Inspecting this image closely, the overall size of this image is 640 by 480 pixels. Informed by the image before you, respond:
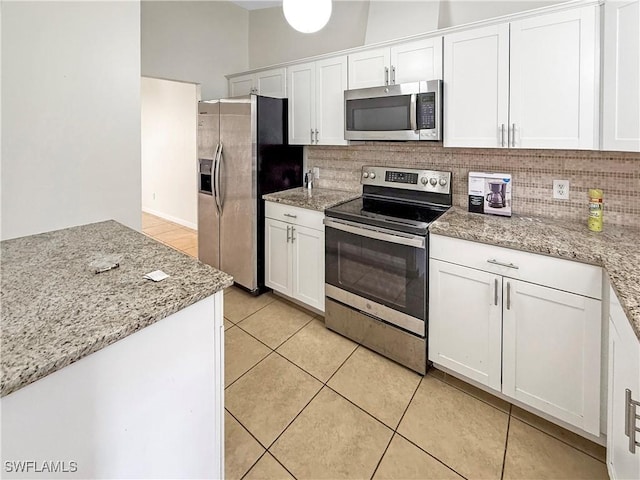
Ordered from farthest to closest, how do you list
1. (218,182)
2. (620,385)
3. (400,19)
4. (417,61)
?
(218,182) → (400,19) → (417,61) → (620,385)

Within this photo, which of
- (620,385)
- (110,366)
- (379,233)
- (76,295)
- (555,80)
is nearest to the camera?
(110,366)

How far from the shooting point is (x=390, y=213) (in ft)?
7.86

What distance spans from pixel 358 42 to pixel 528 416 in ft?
10.4

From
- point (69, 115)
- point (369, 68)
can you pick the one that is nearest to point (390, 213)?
point (369, 68)

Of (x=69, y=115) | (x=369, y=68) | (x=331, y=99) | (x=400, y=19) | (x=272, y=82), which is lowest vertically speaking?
(x=69, y=115)

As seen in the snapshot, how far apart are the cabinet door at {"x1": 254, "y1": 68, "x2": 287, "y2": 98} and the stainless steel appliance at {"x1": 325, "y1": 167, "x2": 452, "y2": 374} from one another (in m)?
1.33

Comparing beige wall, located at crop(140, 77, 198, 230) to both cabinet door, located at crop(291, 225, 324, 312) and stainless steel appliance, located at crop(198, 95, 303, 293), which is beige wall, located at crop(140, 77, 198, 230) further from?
cabinet door, located at crop(291, 225, 324, 312)

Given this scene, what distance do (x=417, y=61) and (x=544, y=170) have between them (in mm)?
1102

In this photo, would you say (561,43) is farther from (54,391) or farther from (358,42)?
(54,391)

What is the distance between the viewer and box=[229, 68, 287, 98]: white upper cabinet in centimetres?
330

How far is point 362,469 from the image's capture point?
5.12ft

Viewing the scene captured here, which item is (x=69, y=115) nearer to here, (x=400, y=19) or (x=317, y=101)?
(x=317, y=101)

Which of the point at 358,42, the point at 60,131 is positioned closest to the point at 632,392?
the point at 60,131

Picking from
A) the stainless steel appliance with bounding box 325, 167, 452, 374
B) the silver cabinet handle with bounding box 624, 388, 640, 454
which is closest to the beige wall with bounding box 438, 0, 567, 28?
the stainless steel appliance with bounding box 325, 167, 452, 374
